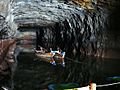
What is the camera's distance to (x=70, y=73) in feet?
58.3

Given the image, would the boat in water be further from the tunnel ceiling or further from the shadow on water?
the tunnel ceiling

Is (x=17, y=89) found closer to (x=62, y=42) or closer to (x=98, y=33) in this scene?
(x=98, y=33)

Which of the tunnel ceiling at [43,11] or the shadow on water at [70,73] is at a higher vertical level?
the tunnel ceiling at [43,11]

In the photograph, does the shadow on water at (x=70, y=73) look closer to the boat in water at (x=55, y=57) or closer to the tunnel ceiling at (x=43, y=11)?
the boat in water at (x=55, y=57)

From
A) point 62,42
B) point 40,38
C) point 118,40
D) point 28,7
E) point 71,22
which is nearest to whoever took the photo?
point 28,7

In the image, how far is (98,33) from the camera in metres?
22.6

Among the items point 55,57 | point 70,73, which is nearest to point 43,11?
point 55,57

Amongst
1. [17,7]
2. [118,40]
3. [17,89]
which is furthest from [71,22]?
[17,89]

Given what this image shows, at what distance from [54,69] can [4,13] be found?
16.6 feet

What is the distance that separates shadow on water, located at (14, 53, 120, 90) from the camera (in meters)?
14.6

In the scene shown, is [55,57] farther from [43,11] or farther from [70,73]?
[70,73]

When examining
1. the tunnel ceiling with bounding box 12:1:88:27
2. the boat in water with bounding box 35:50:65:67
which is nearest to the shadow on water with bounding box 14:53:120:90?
the boat in water with bounding box 35:50:65:67

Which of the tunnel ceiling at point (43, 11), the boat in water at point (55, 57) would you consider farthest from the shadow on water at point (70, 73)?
the tunnel ceiling at point (43, 11)

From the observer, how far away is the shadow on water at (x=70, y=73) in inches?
576
